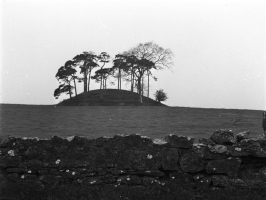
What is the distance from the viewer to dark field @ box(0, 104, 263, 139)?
15.9 m

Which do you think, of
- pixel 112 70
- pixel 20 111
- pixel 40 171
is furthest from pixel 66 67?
pixel 40 171

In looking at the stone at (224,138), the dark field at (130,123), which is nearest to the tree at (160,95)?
the dark field at (130,123)

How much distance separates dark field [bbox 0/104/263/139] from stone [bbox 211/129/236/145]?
28.8 ft

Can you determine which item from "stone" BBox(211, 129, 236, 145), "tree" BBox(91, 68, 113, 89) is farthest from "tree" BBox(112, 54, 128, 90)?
"stone" BBox(211, 129, 236, 145)

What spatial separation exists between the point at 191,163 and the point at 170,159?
1.49 ft

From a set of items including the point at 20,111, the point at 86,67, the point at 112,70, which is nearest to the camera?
the point at 20,111

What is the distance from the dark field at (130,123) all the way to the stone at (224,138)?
879 centimetres

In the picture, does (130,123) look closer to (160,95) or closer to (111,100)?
(160,95)

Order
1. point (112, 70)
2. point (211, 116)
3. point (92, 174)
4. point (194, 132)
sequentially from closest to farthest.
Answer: point (92, 174), point (194, 132), point (211, 116), point (112, 70)

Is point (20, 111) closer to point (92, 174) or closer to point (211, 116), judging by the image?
point (211, 116)

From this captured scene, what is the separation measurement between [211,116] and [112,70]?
48.0ft

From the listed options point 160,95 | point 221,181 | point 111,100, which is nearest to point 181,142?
point 221,181

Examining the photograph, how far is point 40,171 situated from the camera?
19.2 feet

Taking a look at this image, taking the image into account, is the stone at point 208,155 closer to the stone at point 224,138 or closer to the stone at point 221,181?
the stone at point 224,138
